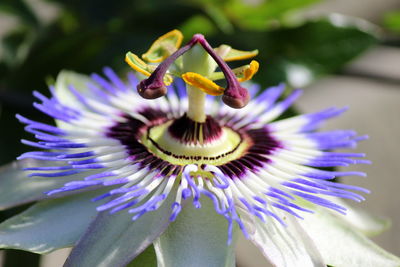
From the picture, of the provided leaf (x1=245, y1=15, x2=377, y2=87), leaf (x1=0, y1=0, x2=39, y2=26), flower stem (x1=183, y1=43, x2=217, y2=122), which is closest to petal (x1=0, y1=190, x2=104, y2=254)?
flower stem (x1=183, y1=43, x2=217, y2=122)

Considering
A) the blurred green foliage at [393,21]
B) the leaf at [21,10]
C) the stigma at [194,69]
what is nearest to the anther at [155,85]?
the stigma at [194,69]

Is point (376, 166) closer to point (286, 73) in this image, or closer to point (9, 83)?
point (286, 73)

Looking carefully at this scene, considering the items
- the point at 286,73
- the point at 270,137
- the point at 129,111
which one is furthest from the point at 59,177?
the point at 286,73

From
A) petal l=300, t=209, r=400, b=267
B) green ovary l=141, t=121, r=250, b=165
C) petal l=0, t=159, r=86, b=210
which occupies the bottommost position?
petal l=300, t=209, r=400, b=267

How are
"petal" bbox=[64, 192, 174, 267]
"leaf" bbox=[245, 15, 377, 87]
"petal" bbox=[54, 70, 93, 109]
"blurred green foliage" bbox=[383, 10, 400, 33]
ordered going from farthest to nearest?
1. "blurred green foliage" bbox=[383, 10, 400, 33]
2. "leaf" bbox=[245, 15, 377, 87]
3. "petal" bbox=[54, 70, 93, 109]
4. "petal" bbox=[64, 192, 174, 267]

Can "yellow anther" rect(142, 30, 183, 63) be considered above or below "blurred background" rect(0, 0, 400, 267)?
below

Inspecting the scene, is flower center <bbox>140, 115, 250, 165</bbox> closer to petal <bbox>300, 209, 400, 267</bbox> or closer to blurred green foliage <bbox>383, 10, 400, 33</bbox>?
petal <bbox>300, 209, 400, 267</bbox>

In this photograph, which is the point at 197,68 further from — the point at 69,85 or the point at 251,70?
the point at 69,85

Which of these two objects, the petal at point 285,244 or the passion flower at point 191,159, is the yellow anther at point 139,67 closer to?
the passion flower at point 191,159

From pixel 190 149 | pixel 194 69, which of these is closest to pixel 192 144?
pixel 190 149
